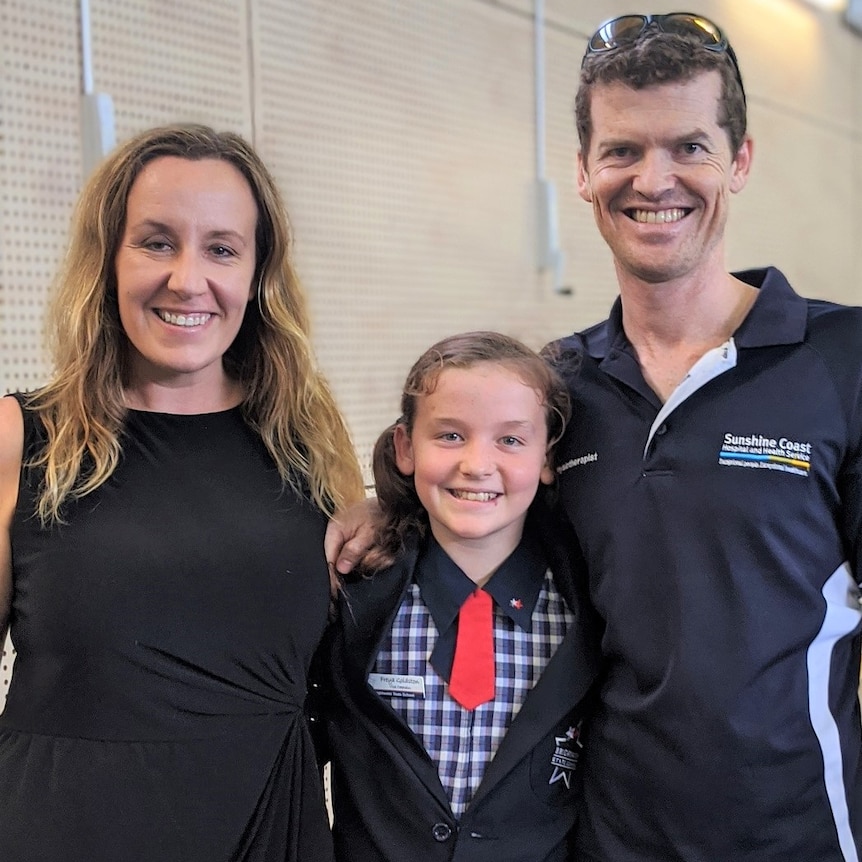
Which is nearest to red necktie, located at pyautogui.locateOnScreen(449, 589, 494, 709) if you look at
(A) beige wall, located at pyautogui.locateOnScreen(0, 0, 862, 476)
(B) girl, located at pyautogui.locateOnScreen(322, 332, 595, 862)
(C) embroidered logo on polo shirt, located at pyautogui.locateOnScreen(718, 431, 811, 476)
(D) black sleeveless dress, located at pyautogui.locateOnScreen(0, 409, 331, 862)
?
(B) girl, located at pyautogui.locateOnScreen(322, 332, 595, 862)

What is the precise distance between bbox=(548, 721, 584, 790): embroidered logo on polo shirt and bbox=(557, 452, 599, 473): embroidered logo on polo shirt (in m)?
0.41

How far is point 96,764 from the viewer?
1.27m

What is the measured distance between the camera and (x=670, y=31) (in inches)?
56.3

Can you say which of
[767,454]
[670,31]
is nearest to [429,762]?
[767,454]

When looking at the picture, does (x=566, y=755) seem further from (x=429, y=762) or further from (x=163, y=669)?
(x=163, y=669)

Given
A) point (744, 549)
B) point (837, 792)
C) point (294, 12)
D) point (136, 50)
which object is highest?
point (294, 12)

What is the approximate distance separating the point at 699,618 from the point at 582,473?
29 cm

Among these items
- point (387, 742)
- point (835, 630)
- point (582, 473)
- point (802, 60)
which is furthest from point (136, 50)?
point (802, 60)

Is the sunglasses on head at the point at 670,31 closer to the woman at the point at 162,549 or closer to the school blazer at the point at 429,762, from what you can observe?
the woman at the point at 162,549

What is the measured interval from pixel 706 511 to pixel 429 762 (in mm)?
562

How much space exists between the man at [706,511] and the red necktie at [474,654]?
18cm

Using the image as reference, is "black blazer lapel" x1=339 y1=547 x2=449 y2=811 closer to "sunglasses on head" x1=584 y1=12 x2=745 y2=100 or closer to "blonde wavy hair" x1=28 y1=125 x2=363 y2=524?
"blonde wavy hair" x1=28 y1=125 x2=363 y2=524

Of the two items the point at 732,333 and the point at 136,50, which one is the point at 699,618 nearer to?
the point at 732,333

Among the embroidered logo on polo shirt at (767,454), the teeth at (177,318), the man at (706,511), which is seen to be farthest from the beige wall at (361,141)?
the embroidered logo on polo shirt at (767,454)
